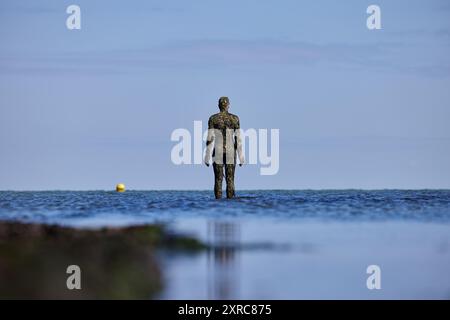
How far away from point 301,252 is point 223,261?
81.1 inches

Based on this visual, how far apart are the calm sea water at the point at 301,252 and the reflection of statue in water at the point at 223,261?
0.7 inches

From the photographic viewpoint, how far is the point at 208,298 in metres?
14.9

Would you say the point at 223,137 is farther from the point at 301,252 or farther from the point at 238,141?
the point at 301,252

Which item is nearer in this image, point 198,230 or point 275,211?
point 198,230

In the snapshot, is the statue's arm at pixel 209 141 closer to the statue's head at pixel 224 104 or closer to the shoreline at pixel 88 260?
the statue's head at pixel 224 104

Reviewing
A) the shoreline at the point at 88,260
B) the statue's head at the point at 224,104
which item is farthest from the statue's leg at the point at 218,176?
the shoreline at the point at 88,260

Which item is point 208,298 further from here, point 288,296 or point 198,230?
point 198,230

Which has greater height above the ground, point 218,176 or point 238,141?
point 238,141

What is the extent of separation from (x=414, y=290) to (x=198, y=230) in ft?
33.8

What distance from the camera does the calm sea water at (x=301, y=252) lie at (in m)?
15.8

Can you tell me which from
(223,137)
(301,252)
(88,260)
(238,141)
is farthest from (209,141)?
(88,260)

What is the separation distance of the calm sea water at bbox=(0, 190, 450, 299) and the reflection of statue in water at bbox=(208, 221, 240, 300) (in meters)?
0.02

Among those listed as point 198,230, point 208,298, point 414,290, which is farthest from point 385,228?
point 208,298

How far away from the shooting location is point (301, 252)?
20.1 m
